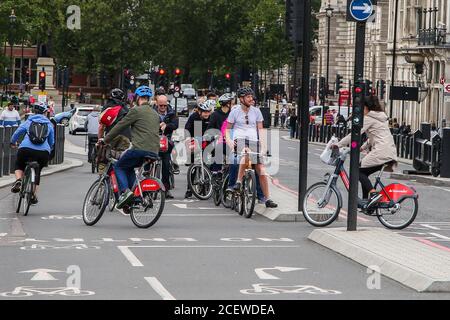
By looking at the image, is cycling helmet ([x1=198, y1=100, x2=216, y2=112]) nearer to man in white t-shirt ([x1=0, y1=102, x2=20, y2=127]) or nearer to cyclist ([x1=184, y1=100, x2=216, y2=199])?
cyclist ([x1=184, y1=100, x2=216, y2=199])

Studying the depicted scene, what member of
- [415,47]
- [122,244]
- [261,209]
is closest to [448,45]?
[415,47]

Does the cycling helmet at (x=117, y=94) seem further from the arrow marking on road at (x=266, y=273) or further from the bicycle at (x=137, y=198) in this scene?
the arrow marking on road at (x=266, y=273)

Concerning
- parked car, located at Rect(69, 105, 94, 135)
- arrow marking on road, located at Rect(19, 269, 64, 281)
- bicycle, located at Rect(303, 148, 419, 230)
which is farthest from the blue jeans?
parked car, located at Rect(69, 105, 94, 135)

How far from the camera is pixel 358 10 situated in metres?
17.5

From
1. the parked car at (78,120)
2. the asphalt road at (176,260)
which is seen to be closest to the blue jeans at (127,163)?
the asphalt road at (176,260)

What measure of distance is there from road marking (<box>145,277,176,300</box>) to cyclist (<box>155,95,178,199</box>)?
36.8 ft

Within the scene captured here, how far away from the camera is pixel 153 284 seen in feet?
43.5

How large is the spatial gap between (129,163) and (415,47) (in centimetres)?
6361

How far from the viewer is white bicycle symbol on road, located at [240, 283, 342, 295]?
41.8ft

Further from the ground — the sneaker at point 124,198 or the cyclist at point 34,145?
the cyclist at point 34,145

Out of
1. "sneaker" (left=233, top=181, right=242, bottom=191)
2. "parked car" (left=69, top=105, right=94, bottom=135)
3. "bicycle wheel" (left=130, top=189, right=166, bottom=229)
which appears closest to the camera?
"bicycle wheel" (left=130, top=189, right=166, bottom=229)

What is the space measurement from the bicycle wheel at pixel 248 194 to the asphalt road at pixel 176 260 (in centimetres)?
16

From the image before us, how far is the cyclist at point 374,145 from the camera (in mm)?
19922

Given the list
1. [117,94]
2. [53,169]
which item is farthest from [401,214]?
[53,169]
